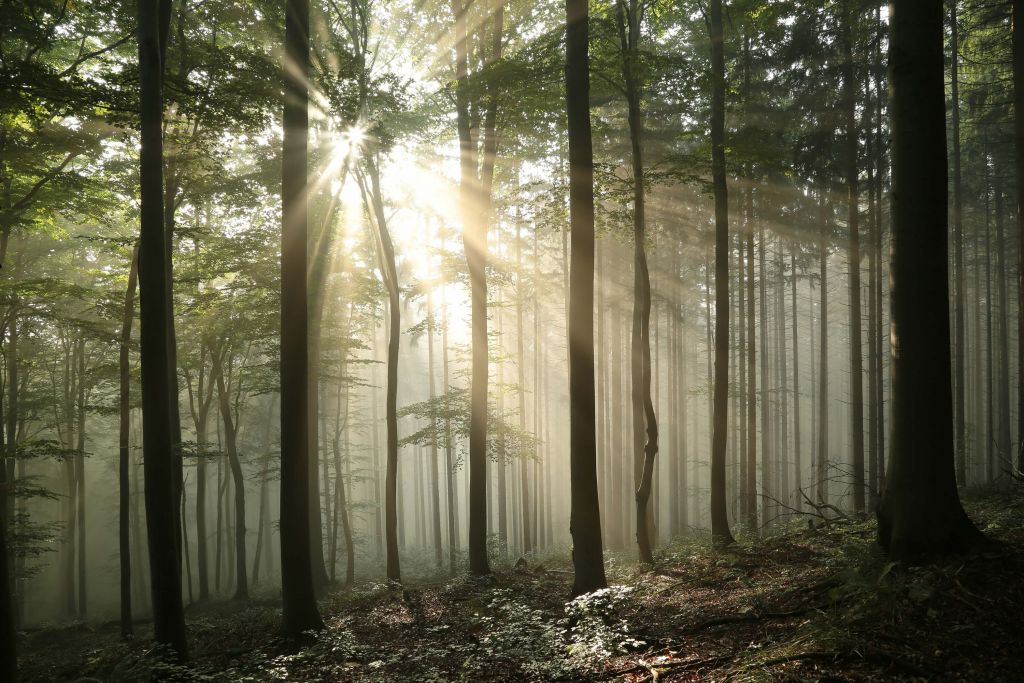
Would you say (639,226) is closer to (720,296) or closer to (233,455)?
(720,296)

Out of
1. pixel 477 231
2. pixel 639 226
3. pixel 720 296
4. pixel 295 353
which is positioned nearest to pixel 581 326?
pixel 639 226

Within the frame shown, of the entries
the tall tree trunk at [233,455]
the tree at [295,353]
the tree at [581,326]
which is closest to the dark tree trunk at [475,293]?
the tree at [295,353]

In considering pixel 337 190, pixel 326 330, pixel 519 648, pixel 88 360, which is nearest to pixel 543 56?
pixel 337 190

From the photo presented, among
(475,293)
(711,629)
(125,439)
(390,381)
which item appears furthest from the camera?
(390,381)

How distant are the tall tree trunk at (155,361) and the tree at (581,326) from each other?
5.48m

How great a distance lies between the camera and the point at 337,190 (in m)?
15.7

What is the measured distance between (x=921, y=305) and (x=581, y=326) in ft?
13.5

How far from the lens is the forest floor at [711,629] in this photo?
170 inches

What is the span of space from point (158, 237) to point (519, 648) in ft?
22.8

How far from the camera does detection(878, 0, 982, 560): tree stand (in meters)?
5.50

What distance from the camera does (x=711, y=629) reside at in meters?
6.00

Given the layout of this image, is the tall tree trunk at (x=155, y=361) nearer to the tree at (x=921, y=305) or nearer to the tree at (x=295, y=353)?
the tree at (x=295, y=353)

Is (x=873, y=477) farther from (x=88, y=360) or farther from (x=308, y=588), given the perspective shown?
(x=88, y=360)

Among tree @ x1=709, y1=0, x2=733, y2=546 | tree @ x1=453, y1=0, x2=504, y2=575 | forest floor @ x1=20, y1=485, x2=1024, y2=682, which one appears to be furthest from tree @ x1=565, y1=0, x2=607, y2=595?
tree @ x1=453, y1=0, x2=504, y2=575
